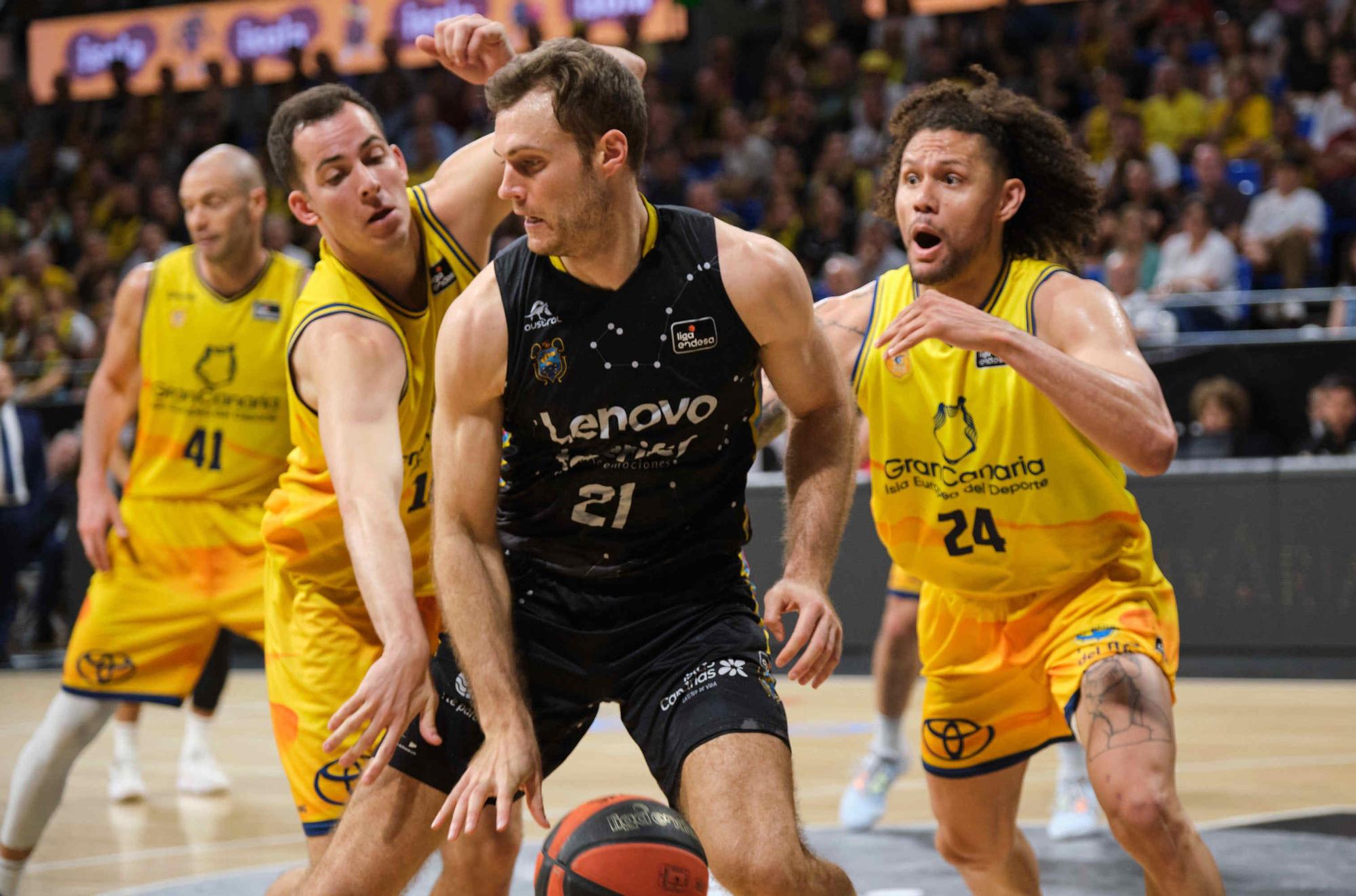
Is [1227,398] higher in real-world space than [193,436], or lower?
lower

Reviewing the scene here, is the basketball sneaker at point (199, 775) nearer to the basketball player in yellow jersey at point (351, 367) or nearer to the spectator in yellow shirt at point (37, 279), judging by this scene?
the basketball player in yellow jersey at point (351, 367)

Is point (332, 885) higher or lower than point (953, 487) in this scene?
lower

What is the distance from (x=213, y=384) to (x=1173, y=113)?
873cm

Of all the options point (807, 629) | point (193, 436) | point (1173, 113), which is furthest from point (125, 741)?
point (1173, 113)

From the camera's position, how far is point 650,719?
10.9ft

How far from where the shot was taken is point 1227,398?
9492 millimetres

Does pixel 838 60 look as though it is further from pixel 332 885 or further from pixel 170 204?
pixel 332 885

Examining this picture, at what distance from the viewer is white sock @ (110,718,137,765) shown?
6887 millimetres

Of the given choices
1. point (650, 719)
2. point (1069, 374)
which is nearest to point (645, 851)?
point (650, 719)

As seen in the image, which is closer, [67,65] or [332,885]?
[332,885]

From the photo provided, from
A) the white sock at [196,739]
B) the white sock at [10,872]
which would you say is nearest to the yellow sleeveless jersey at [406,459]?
the white sock at [10,872]

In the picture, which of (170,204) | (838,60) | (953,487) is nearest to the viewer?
(953,487)

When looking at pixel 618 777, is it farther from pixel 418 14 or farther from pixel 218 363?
pixel 418 14

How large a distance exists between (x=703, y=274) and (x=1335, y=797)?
4.13 meters
